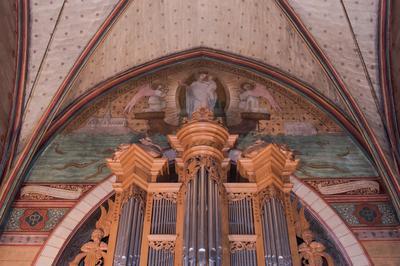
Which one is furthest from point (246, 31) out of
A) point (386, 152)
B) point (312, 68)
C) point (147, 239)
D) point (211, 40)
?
point (147, 239)

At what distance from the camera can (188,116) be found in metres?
10.4

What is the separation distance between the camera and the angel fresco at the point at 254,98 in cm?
1060

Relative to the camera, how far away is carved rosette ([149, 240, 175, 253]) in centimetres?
749

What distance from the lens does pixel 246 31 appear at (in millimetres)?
10961

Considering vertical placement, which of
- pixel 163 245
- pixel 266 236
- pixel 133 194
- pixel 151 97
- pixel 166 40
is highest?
pixel 166 40

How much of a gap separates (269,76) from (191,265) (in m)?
5.07

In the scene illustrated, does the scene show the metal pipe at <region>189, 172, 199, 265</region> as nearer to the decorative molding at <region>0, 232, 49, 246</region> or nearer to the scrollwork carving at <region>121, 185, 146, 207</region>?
the scrollwork carving at <region>121, 185, 146, 207</region>

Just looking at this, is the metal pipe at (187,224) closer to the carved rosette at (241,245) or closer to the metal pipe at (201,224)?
the metal pipe at (201,224)

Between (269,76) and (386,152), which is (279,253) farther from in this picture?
(269,76)

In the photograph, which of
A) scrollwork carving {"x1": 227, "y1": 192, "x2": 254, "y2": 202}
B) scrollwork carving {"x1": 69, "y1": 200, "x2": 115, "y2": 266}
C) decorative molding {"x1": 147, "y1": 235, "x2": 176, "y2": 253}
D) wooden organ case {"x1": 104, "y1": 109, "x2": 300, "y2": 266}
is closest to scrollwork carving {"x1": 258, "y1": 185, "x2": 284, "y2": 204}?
wooden organ case {"x1": 104, "y1": 109, "x2": 300, "y2": 266}

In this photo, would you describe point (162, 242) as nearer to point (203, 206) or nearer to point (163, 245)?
point (163, 245)

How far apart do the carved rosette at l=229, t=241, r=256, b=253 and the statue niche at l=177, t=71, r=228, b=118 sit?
3.35m

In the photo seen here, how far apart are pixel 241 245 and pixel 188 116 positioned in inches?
133

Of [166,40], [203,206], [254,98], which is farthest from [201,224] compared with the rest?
[166,40]
